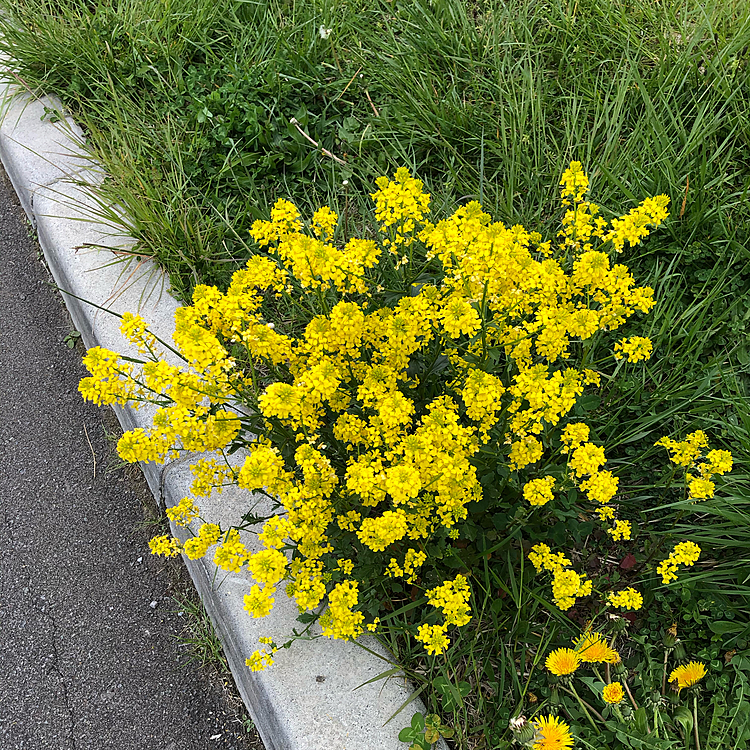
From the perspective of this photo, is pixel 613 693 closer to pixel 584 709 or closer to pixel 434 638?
pixel 584 709

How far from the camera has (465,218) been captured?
6.29 feet

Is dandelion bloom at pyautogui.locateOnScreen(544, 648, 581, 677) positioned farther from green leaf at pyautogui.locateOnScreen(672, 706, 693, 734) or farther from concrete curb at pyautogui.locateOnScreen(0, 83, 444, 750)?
concrete curb at pyautogui.locateOnScreen(0, 83, 444, 750)

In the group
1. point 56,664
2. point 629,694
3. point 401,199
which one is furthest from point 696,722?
point 56,664

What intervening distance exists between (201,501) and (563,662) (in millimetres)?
1294

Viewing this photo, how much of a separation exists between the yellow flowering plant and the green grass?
0.21 meters

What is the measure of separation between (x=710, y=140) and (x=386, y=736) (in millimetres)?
2631

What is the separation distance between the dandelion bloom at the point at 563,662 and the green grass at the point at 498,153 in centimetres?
13

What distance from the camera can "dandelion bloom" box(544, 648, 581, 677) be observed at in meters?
1.92

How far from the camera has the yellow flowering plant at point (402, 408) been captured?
1730 mm

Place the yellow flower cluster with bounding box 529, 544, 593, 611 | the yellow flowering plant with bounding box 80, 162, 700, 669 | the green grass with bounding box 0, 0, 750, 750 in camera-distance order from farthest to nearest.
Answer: the green grass with bounding box 0, 0, 750, 750
the yellow flower cluster with bounding box 529, 544, 593, 611
the yellow flowering plant with bounding box 80, 162, 700, 669

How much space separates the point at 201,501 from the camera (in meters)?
2.50

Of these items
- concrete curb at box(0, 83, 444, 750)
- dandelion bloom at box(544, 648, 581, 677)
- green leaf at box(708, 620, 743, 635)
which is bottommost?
concrete curb at box(0, 83, 444, 750)

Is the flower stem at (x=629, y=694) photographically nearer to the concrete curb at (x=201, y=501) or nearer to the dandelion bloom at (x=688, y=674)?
the dandelion bloom at (x=688, y=674)

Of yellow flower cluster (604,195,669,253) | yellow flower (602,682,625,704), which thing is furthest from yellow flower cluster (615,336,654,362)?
yellow flower (602,682,625,704)
